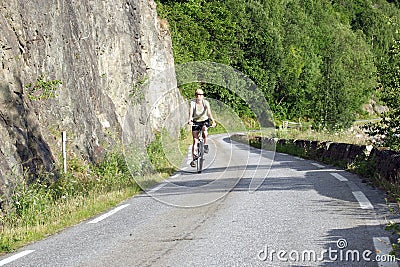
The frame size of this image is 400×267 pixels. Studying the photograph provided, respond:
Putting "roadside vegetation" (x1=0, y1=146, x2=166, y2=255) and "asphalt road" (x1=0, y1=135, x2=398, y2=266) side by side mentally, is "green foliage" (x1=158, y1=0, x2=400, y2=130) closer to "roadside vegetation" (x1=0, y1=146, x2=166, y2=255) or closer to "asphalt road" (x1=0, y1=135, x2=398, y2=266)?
"roadside vegetation" (x1=0, y1=146, x2=166, y2=255)

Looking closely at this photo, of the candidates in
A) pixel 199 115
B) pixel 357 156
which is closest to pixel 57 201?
pixel 199 115

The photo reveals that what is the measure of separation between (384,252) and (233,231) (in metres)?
1.98

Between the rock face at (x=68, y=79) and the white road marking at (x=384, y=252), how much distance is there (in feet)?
18.9

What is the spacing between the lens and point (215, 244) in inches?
257

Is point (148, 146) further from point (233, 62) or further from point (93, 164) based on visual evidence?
point (233, 62)

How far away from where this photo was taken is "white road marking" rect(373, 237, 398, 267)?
18.0ft

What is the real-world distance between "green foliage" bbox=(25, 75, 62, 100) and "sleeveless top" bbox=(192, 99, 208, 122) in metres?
3.22

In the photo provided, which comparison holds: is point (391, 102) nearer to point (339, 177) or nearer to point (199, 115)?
point (339, 177)

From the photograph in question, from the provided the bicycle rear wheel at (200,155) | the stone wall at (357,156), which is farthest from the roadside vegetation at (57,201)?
the stone wall at (357,156)

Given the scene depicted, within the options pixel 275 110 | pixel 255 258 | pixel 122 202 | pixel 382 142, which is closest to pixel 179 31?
pixel 275 110

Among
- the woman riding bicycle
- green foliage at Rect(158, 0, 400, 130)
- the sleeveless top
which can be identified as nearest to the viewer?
the woman riding bicycle

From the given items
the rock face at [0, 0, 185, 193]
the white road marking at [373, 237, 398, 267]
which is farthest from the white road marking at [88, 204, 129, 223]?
the white road marking at [373, 237, 398, 267]

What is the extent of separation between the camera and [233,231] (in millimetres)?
7184

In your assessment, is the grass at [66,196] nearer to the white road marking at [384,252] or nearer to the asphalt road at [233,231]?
the asphalt road at [233,231]
